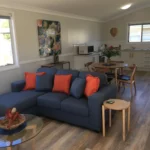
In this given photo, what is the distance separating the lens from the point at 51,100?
317 cm

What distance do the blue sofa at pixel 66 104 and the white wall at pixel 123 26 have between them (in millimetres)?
5459

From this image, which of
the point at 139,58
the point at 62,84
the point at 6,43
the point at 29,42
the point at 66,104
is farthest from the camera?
the point at 139,58

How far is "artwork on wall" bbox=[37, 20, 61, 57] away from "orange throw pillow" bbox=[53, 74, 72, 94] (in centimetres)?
188

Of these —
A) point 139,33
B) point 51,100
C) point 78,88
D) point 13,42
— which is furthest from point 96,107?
point 139,33

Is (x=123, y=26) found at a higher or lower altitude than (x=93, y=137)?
higher

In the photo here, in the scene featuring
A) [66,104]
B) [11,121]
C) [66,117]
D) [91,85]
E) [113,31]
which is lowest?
[66,117]

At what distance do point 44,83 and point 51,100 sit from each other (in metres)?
0.61

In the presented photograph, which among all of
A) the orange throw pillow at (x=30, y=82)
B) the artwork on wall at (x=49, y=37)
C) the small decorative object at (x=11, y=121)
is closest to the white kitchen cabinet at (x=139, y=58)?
the artwork on wall at (x=49, y=37)

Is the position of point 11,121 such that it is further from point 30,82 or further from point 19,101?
point 30,82

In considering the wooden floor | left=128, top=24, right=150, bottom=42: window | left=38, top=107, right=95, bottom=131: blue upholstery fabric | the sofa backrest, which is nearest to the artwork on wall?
the sofa backrest

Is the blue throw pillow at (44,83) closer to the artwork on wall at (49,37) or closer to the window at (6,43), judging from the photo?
the window at (6,43)

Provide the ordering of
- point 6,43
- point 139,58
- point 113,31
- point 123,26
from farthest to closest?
point 113,31
point 123,26
point 139,58
point 6,43

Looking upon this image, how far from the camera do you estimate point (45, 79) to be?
146 inches

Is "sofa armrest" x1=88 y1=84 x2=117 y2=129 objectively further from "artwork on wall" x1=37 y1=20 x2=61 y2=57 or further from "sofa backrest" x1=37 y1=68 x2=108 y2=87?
"artwork on wall" x1=37 y1=20 x2=61 y2=57
